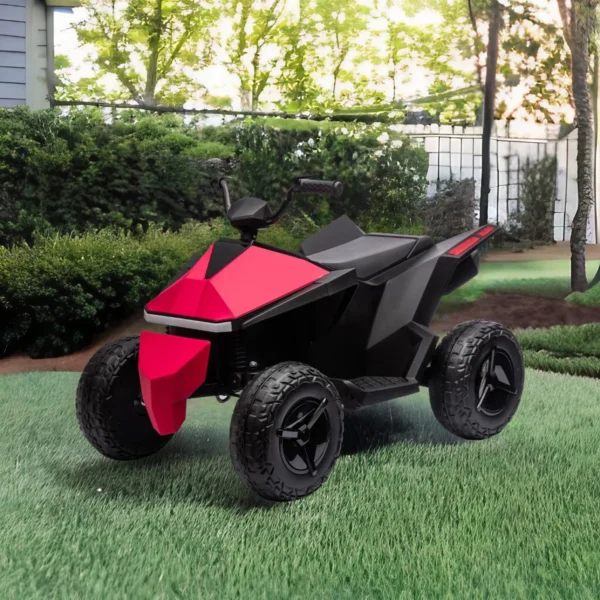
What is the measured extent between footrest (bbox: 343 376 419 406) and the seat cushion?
0.42 m

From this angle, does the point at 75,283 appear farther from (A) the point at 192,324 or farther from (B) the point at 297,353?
(A) the point at 192,324

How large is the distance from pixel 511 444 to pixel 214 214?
4.25m

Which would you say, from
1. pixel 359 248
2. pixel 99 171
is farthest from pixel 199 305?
pixel 99 171

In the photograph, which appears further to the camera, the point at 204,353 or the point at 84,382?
the point at 84,382

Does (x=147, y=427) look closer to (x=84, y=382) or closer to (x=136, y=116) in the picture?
(x=84, y=382)

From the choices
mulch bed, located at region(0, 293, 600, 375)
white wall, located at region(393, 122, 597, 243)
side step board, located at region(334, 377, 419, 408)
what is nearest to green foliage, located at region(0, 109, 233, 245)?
mulch bed, located at region(0, 293, 600, 375)

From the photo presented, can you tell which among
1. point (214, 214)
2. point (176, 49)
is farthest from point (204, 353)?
point (176, 49)

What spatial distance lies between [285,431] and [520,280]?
501 cm

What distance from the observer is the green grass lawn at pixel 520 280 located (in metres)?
7.18

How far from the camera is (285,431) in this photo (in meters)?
2.71

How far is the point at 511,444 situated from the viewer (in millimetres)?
3621

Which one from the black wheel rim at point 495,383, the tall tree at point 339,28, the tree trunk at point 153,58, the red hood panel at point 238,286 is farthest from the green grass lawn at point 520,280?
the red hood panel at point 238,286

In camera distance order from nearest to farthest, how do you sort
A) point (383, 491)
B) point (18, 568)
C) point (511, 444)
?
point (18, 568) → point (383, 491) → point (511, 444)

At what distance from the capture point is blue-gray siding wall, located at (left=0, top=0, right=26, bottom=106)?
6.96m
